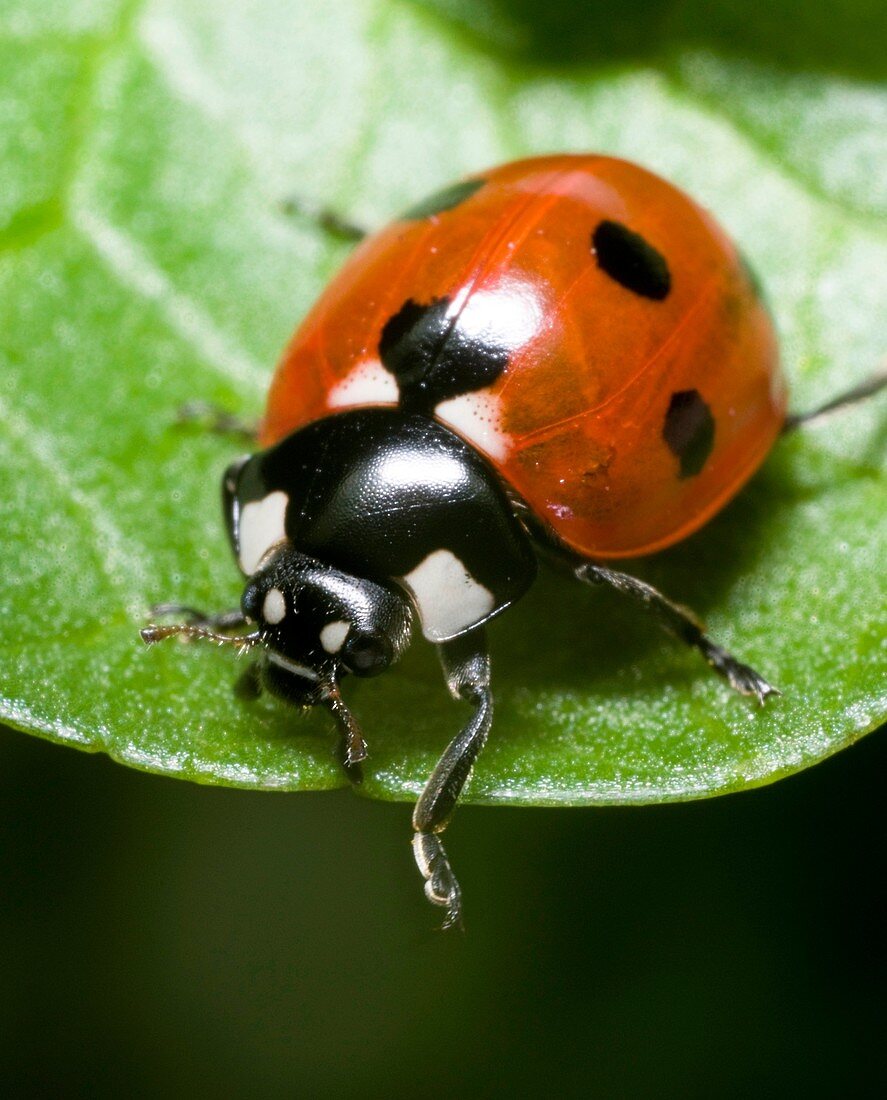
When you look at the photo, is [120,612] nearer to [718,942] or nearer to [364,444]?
[364,444]

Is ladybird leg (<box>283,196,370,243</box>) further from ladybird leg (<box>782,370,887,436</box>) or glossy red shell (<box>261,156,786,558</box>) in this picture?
ladybird leg (<box>782,370,887,436</box>)

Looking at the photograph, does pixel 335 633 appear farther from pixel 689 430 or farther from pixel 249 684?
pixel 689 430

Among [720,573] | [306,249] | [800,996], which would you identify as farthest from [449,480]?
[800,996]

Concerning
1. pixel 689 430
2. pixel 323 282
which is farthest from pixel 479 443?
pixel 323 282

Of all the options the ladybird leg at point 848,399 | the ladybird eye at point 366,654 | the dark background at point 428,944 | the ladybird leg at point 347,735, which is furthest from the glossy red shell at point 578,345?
the dark background at point 428,944

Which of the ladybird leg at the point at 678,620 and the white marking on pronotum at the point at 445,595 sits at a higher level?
the ladybird leg at the point at 678,620

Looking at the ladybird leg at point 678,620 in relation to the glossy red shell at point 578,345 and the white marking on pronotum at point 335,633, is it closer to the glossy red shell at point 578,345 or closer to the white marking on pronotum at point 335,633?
the glossy red shell at point 578,345

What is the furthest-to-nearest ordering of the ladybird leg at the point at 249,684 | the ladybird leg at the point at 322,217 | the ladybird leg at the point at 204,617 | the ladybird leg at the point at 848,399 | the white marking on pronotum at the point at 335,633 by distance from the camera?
the ladybird leg at the point at 322,217
the ladybird leg at the point at 848,399
the ladybird leg at the point at 204,617
the ladybird leg at the point at 249,684
the white marking on pronotum at the point at 335,633
